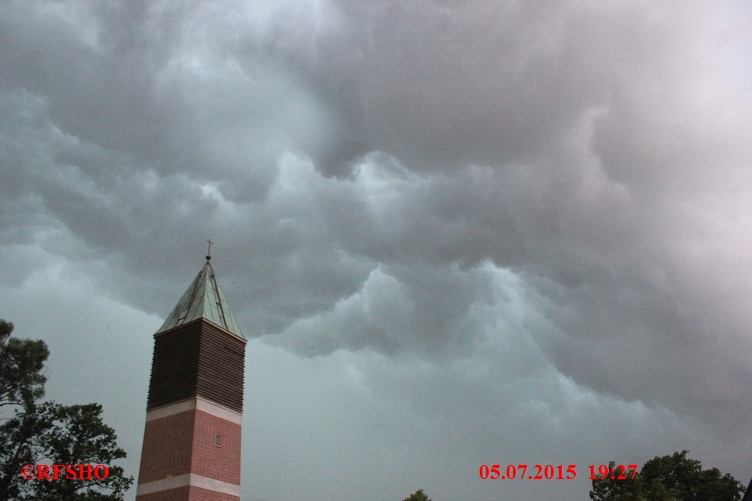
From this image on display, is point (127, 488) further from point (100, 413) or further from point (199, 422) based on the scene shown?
point (199, 422)

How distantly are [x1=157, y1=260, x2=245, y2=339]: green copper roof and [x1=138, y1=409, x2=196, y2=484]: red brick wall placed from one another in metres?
5.07

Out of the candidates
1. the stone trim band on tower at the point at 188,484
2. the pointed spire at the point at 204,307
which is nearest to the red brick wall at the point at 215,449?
the stone trim band on tower at the point at 188,484

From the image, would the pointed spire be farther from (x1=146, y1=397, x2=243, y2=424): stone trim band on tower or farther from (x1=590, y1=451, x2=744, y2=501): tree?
(x1=590, y1=451, x2=744, y2=501): tree

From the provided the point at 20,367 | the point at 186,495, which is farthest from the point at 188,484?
the point at 20,367

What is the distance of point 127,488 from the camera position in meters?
37.2

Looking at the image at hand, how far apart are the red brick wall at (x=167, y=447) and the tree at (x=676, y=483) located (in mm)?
22209

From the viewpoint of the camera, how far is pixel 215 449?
32.5m

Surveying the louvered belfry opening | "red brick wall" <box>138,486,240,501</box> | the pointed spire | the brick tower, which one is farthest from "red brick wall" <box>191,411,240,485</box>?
the pointed spire

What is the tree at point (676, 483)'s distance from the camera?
3838 centimetres

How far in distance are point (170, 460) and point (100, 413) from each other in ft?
27.8

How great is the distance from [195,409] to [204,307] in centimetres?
560

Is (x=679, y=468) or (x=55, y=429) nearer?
(x=55, y=429)

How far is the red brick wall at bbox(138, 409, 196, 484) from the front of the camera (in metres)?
31.4

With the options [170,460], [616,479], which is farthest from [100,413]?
[616,479]
